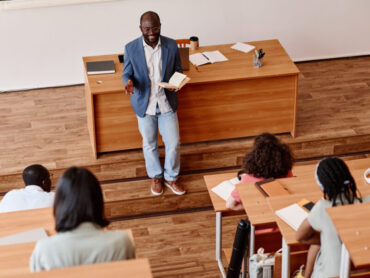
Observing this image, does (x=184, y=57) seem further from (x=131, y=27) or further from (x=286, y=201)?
(x=286, y=201)

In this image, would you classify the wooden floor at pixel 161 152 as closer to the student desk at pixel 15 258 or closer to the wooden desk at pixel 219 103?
the wooden desk at pixel 219 103

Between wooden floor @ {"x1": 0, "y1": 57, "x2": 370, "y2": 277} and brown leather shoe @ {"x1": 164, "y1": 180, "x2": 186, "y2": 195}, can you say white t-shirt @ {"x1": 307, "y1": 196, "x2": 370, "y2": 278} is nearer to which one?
wooden floor @ {"x1": 0, "y1": 57, "x2": 370, "y2": 277}

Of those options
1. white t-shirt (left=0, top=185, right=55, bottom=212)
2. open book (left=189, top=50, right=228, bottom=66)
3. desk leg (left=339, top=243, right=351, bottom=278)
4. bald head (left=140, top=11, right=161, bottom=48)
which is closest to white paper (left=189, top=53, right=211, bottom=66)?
open book (left=189, top=50, right=228, bottom=66)

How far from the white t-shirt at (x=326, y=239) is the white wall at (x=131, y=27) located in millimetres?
3833

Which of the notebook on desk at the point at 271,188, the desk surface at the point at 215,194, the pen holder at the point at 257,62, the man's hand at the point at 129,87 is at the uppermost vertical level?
the pen holder at the point at 257,62

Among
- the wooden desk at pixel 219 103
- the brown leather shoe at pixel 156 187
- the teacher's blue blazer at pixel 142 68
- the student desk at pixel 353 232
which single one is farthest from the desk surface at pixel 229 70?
the student desk at pixel 353 232

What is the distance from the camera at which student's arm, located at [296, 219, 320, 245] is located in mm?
2959

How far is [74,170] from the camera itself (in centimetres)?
244

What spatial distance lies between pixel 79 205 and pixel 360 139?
3900 mm

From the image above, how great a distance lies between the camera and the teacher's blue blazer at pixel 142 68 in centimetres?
479

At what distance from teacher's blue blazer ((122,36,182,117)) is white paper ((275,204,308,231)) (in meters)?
1.95

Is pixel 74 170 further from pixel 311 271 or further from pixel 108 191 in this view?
pixel 108 191

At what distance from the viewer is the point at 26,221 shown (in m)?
3.20

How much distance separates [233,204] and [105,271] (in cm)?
176
